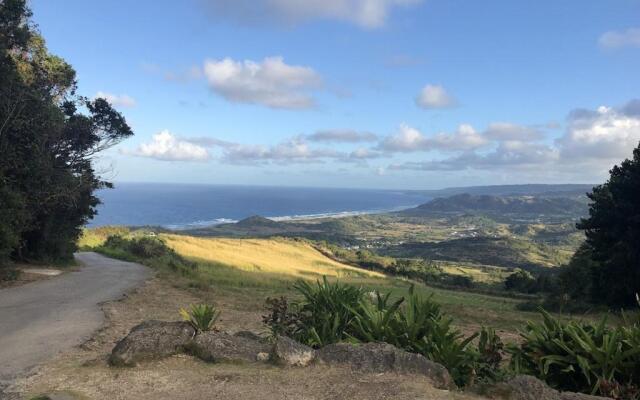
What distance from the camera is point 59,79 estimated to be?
21625 mm

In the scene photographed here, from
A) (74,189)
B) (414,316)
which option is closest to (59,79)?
(74,189)

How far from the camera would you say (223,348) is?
231 inches

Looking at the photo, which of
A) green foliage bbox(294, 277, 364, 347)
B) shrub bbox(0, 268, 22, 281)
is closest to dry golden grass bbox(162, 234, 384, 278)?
shrub bbox(0, 268, 22, 281)

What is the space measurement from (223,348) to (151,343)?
85 cm

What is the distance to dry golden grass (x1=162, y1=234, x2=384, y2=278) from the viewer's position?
37.8 meters

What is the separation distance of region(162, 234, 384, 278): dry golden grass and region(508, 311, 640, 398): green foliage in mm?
28802

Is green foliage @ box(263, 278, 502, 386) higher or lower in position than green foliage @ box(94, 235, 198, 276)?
higher

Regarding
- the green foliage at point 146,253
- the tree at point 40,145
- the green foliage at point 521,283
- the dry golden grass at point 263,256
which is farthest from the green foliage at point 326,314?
the green foliage at point 521,283

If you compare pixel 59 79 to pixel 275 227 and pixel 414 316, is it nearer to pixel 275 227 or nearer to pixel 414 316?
pixel 414 316

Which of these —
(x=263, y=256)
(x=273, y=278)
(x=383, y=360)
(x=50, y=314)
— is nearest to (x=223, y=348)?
(x=383, y=360)

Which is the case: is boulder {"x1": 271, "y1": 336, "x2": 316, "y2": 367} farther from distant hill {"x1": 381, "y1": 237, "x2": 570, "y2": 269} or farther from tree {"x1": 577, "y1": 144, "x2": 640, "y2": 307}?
distant hill {"x1": 381, "y1": 237, "x2": 570, "y2": 269}

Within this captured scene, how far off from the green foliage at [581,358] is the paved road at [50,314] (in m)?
6.06

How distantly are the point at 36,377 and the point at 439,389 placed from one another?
4468mm

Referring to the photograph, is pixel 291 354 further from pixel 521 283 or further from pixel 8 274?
pixel 521 283
